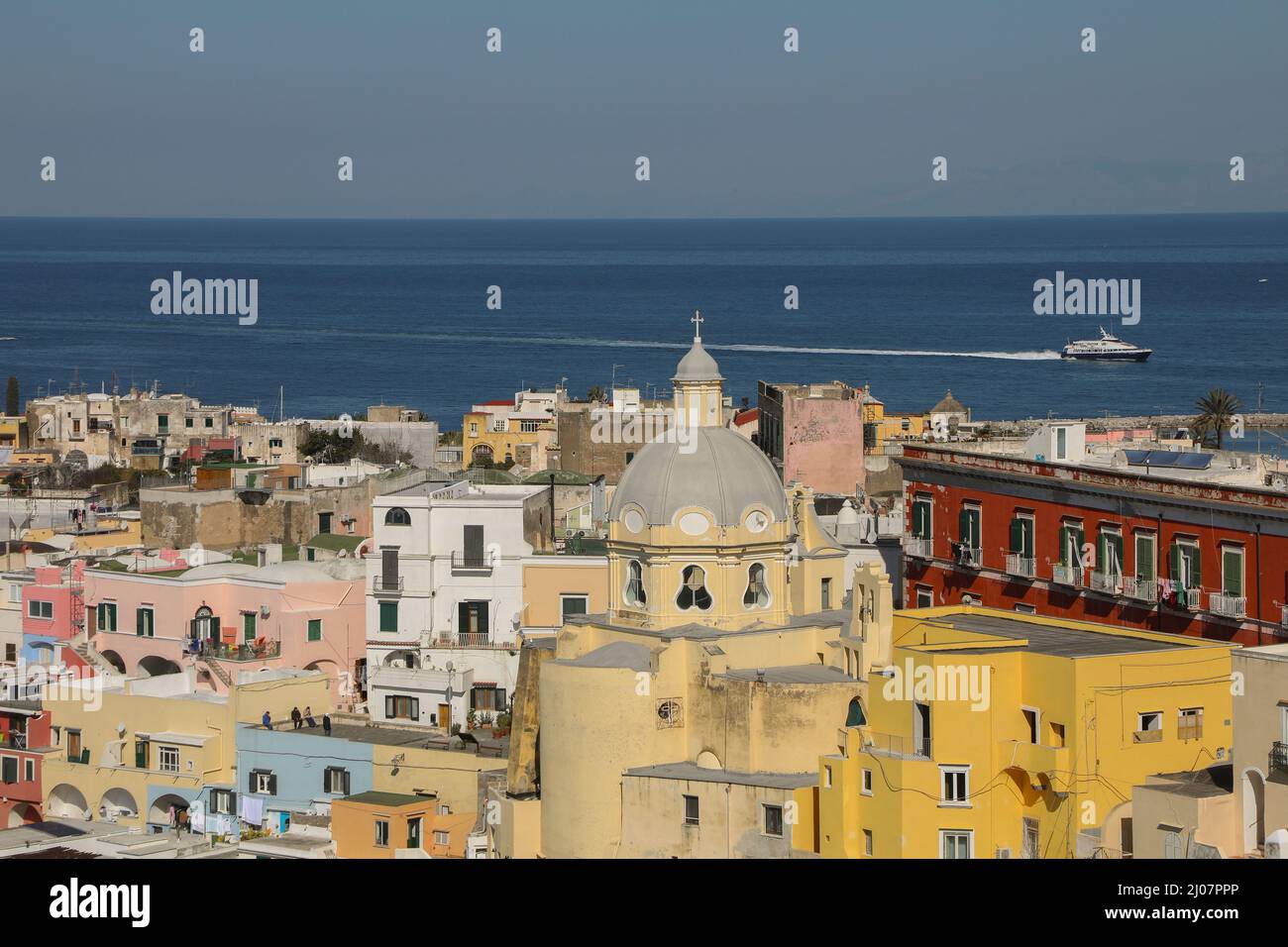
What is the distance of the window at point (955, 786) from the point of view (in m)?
27.7

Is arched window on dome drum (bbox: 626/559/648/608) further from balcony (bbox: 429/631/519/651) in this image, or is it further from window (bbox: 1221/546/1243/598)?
balcony (bbox: 429/631/519/651)

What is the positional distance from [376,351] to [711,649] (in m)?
127

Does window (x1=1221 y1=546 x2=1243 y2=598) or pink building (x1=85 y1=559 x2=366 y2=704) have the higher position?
window (x1=1221 y1=546 x2=1243 y2=598)

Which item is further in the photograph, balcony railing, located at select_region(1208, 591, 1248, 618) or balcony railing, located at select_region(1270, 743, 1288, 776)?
balcony railing, located at select_region(1208, 591, 1248, 618)

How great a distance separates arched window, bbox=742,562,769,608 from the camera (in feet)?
108

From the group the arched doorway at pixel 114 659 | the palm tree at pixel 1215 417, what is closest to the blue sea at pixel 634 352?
the palm tree at pixel 1215 417

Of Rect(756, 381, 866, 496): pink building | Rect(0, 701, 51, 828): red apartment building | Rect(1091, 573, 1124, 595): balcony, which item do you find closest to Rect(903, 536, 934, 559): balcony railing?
Rect(1091, 573, 1124, 595): balcony

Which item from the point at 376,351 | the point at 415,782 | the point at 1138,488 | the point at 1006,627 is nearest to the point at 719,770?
the point at 1006,627

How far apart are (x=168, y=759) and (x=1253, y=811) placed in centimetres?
1901

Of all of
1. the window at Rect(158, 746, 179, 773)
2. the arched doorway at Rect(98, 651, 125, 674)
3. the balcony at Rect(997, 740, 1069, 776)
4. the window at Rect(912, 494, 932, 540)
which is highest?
the window at Rect(912, 494, 932, 540)

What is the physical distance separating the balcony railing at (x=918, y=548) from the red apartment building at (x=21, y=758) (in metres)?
14.4

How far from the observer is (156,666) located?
43969 mm

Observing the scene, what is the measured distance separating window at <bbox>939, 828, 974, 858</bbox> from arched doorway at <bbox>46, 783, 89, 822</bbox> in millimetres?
16617

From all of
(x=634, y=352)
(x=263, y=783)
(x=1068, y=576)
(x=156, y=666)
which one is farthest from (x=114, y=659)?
(x=634, y=352)
